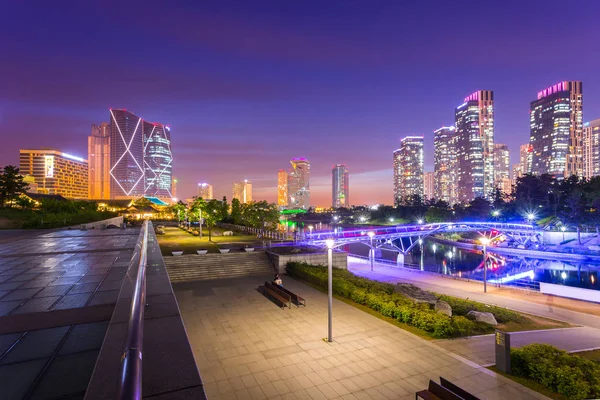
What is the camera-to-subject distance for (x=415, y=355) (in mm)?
9688

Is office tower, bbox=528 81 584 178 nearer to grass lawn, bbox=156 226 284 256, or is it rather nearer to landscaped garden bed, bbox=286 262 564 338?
grass lawn, bbox=156 226 284 256

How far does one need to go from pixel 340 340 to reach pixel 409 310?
3519 mm

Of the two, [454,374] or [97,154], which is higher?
[97,154]

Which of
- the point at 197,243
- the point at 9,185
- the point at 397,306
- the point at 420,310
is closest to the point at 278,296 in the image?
the point at 397,306

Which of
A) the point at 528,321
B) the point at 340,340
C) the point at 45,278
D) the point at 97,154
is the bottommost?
the point at 528,321

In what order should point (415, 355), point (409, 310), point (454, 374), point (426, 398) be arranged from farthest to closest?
point (409, 310), point (415, 355), point (454, 374), point (426, 398)

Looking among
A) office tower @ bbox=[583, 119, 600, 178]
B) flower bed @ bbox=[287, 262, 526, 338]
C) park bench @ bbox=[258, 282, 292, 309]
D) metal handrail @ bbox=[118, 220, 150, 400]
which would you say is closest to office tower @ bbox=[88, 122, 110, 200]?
park bench @ bbox=[258, 282, 292, 309]

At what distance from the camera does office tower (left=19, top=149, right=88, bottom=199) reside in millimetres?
144012

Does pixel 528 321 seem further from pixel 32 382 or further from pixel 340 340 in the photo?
pixel 32 382

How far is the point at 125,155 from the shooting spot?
569 ft

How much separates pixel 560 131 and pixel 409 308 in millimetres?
217962

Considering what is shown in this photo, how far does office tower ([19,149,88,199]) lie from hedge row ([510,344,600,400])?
564 ft

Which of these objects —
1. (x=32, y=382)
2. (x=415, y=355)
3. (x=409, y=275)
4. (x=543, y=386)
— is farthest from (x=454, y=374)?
(x=409, y=275)

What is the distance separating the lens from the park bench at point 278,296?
14.5 m
